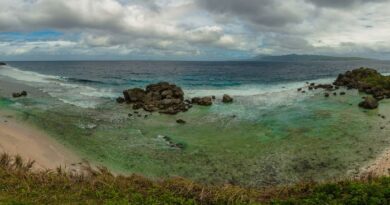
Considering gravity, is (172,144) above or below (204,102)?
below

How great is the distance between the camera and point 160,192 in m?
13.5

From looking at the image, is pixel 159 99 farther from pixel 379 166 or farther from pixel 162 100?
pixel 379 166

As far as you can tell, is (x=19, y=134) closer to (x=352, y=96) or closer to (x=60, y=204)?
(x=60, y=204)

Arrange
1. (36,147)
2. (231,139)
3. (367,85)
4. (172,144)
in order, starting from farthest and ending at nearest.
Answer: (367,85)
(231,139)
(172,144)
(36,147)

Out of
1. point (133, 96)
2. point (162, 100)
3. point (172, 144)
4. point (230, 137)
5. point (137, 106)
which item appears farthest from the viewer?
point (133, 96)

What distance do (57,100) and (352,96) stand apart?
4528 cm

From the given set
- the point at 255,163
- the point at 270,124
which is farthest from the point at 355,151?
the point at 270,124

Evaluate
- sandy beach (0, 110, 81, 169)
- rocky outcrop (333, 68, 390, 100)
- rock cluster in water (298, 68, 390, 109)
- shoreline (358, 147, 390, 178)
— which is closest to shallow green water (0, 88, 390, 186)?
shoreline (358, 147, 390, 178)

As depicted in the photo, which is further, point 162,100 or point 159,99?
point 159,99

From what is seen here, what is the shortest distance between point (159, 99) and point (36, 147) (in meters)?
25.2

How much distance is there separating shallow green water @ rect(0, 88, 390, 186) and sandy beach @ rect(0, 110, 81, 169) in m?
1.18

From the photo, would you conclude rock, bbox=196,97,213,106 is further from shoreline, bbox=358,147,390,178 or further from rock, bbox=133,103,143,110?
shoreline, bbox=358,147,390,178

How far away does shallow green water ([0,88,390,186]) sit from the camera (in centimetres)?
2538

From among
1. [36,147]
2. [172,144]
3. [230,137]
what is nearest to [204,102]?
[230,137]
